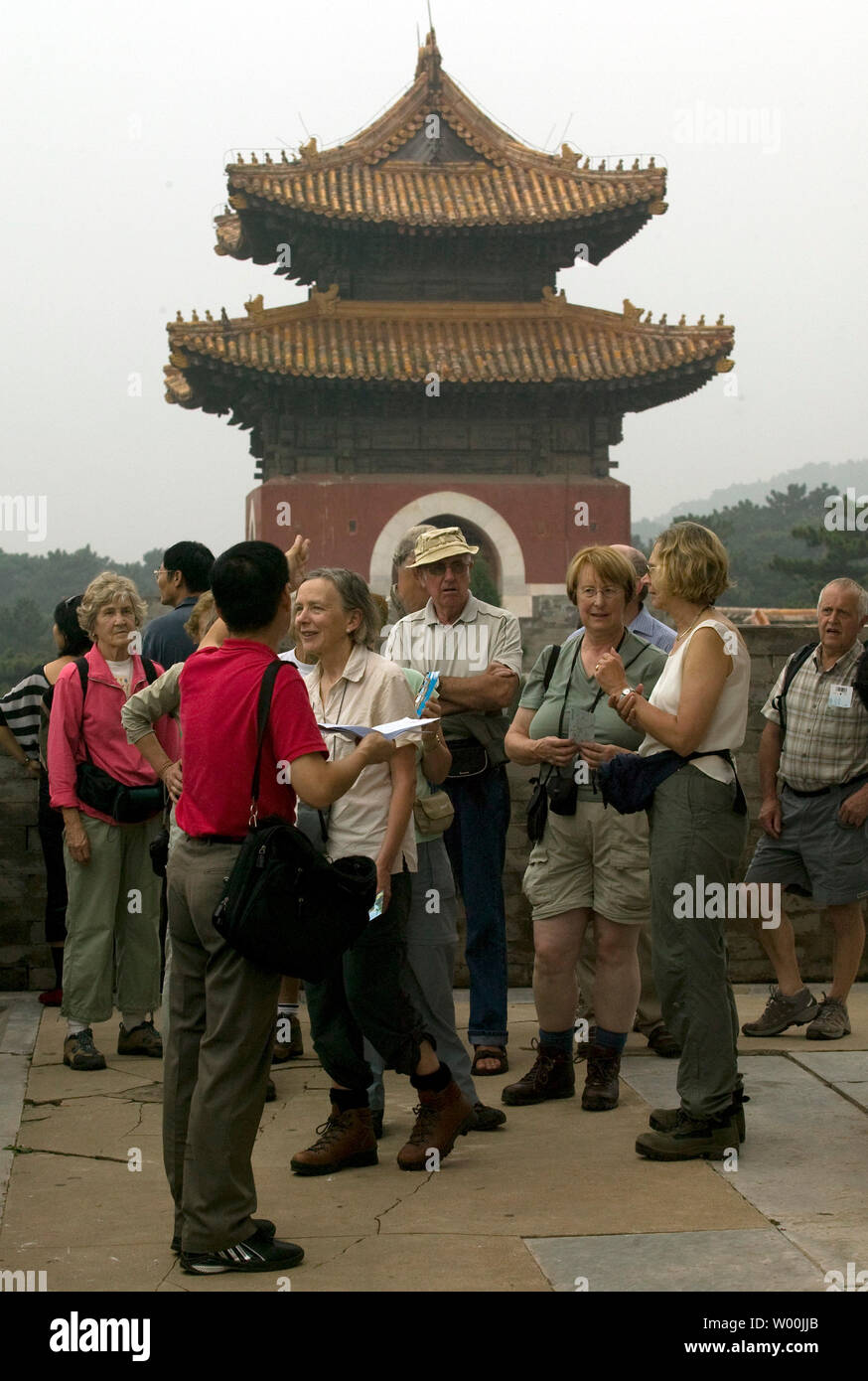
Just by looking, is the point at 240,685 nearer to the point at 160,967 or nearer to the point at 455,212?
the point at 160,967

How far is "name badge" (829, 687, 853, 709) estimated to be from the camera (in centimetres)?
582

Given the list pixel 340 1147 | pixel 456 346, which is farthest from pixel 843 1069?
pixel 456 346

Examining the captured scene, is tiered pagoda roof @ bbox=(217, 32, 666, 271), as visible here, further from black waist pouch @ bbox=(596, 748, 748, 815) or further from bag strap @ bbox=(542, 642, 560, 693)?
black waist pouch @ bbox=(596, 748, 748, 815)

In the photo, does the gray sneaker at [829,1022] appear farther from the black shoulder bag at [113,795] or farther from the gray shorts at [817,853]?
the black shoulder bag at [113,795]

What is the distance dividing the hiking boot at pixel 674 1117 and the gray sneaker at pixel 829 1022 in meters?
1.35

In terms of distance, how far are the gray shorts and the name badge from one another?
1.02ft

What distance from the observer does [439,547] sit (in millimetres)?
5195

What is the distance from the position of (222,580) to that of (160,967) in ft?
9.17

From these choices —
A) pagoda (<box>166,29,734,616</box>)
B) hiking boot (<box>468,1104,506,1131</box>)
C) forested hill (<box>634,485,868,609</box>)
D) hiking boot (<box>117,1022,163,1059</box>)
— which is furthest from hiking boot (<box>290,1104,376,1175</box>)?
pagoda (<box>166,29,734,616</box>)

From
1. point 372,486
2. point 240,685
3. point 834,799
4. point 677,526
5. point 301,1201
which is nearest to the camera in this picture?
point 240,685

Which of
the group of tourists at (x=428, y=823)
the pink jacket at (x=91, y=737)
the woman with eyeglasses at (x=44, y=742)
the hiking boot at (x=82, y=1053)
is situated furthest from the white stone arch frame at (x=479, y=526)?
the hiking boot at (x=82, y=1053)

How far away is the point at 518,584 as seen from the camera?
26.9 meters

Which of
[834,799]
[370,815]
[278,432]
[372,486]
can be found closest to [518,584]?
[372,486]

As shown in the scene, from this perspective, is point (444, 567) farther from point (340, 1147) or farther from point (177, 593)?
point (340, 1147)
